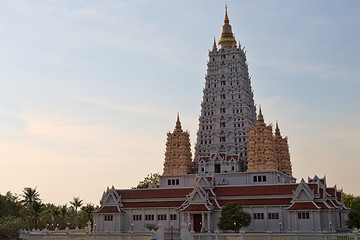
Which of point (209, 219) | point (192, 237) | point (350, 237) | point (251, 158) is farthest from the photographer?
point (251, 158)

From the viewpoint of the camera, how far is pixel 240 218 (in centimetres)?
6656

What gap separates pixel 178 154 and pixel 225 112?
13.8 meters

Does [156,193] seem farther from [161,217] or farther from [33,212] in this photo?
[33,212]

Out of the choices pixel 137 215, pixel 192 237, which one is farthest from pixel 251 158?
pixel 192 237

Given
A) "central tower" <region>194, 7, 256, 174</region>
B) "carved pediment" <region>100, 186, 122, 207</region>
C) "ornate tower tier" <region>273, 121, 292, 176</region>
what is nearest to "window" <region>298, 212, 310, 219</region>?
"central tower" <region>194, 7, 256, 174</region>

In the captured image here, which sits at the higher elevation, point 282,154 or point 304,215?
point 282,154

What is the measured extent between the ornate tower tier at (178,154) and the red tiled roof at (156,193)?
9996 millimetres

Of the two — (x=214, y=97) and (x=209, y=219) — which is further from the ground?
(x=214, y=97)

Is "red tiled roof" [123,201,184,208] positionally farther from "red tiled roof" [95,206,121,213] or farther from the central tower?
the central tower

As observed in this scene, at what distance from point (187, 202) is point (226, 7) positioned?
53.2m

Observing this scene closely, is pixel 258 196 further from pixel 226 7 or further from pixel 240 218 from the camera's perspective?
pixel 226 7

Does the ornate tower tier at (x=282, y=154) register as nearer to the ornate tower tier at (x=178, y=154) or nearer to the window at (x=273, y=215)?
the ornate tower tier at (x=178, y=154)

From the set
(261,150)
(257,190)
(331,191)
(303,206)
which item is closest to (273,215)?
(257,190)

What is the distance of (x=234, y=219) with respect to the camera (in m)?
66.4
